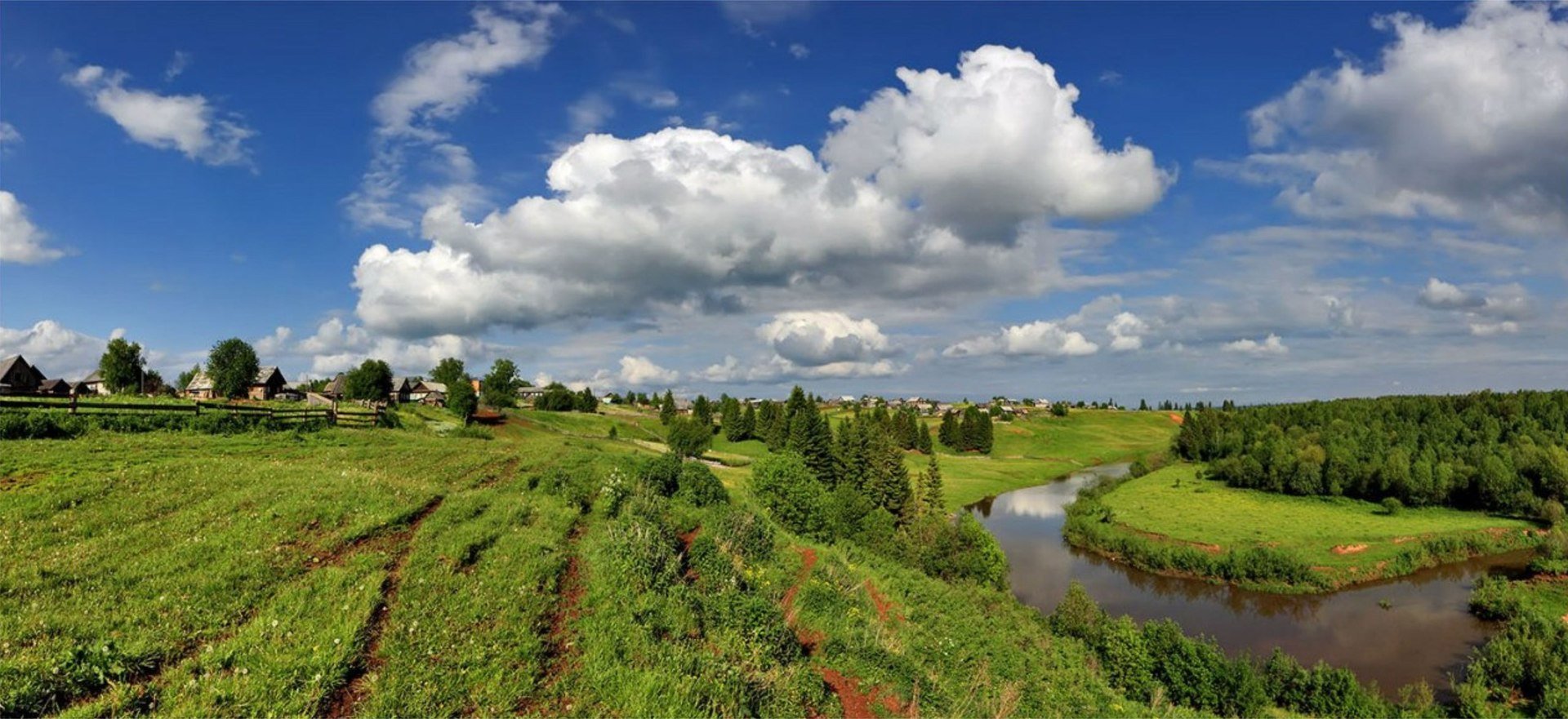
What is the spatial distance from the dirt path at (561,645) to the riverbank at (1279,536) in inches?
2839

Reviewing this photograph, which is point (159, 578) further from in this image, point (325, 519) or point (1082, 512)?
point (1082, 512)

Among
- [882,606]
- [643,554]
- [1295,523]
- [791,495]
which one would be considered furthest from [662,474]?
[1295,523]

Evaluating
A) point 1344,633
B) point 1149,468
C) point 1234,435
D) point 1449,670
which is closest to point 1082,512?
point 1344,633

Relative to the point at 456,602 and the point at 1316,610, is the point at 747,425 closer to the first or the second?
the point at 1316,610

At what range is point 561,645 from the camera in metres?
11.2

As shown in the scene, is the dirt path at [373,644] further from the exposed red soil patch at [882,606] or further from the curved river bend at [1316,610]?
the curved river bend at [1316,610]

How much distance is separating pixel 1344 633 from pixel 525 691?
67.3 meters

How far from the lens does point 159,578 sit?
37.9ft

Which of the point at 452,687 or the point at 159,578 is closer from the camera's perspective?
the point at 452,687

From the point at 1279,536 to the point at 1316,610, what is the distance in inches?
844

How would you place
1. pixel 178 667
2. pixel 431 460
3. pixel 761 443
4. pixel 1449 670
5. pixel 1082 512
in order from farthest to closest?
pixel 761 443
pixel 1082 512
pixel 1449 670
pixel 431 460
pixel 178 667

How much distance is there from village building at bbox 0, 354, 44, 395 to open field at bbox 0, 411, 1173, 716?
5652 cm

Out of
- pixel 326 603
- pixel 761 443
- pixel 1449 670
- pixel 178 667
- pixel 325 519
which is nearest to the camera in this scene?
pixel 178 667

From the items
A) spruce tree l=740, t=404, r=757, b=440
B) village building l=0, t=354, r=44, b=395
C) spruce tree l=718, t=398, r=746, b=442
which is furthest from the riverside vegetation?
spruce tree l=718, t=398, r=746, b=442
